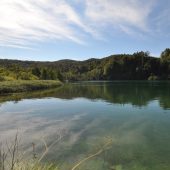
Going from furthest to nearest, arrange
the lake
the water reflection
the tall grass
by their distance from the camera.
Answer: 1. the water reflection
2. the lake
3. the tall grass

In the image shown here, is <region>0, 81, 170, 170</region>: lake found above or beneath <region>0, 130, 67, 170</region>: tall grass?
beneath

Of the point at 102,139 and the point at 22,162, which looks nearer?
the point at 22,162

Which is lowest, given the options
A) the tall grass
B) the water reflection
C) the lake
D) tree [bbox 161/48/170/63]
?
the water reflection

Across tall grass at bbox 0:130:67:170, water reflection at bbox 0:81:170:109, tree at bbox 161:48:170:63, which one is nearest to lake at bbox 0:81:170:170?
tall grass at bbox 0:130:67:170

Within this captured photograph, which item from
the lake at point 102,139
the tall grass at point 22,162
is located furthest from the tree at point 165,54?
the tall grass at point 22,162

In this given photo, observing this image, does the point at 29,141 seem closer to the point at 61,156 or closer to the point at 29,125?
the point at 61,156

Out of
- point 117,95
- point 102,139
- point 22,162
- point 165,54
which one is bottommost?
point 117,95

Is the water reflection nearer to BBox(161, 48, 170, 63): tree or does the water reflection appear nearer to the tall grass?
the tall grass

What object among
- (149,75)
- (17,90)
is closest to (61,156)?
(17,90)

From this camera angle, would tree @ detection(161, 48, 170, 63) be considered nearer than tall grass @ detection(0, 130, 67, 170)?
No

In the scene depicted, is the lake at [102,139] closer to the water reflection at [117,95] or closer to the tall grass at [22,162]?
the tall grass at [22,162]

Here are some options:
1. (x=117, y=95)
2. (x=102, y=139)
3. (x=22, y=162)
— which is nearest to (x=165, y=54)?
(x=117, y=95)

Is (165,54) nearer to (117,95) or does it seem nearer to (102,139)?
(117,95)

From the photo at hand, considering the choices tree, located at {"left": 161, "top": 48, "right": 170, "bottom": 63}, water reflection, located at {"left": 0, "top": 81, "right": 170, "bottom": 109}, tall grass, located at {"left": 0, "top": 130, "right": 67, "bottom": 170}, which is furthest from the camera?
tree, located at {"left": 161, "top": 48, "right": 170, "bottom": 63}
